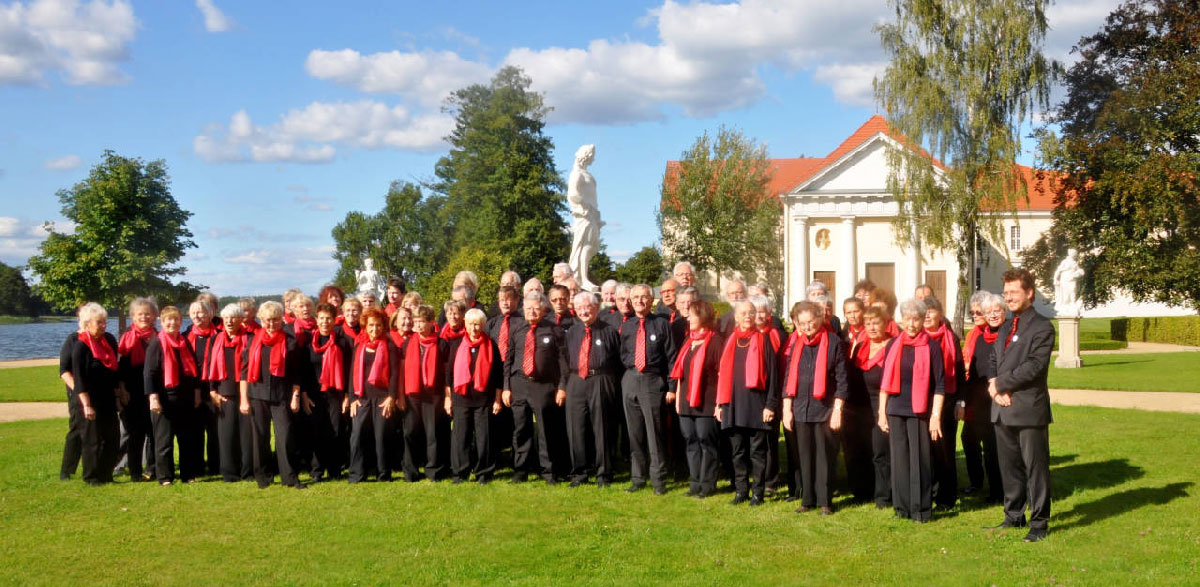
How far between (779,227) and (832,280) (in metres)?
3.87

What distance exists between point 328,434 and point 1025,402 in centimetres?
577

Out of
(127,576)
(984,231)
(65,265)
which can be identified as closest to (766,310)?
(127,576)

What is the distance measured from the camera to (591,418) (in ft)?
25.8

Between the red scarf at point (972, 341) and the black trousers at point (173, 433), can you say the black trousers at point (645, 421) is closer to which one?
the red scarf at point (972, 341)

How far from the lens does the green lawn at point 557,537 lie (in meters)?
5.32

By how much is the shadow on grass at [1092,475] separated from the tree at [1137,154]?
19937 millimetres

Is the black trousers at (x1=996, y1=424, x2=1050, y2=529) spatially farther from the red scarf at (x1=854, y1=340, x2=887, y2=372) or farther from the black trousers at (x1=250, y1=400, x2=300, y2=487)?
the black trousers at (x1=250, y1=400, x2=300, y2=487)

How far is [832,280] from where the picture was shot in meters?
40.3

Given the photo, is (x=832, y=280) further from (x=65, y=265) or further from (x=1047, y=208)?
(x=65, y=265)

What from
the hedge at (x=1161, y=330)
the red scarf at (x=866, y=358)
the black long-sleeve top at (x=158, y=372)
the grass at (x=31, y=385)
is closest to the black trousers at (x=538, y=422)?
the red scarf at (x=866, y=358)

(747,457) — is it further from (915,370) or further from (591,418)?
(915,370)

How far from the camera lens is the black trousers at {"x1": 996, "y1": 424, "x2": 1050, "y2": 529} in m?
5.88

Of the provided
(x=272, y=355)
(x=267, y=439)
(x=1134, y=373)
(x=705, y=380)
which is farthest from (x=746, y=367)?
(x=1134, y=373)

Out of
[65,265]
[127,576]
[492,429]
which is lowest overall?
[127,576]
